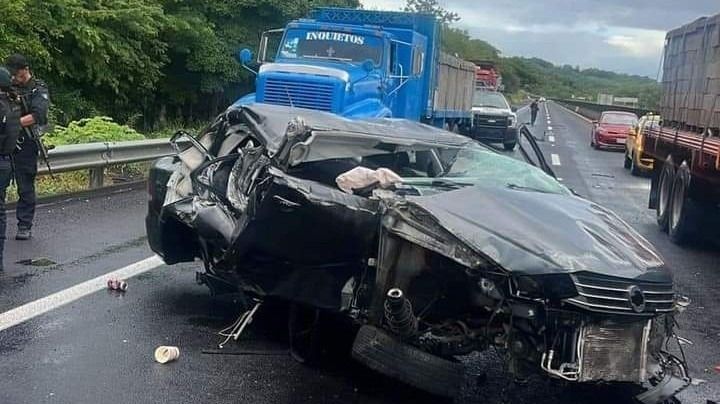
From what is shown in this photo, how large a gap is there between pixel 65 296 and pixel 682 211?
8.23 m

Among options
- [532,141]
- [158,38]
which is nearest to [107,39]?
[158,38]

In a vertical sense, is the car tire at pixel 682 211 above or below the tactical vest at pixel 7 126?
below

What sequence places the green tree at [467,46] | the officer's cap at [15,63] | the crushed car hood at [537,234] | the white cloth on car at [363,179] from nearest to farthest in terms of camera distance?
1. the crushed car hood at [537,234]
2. the white cloth on car at [363,179]
3. the officer's cap at [15,63]
4. the green tree at [467,46]

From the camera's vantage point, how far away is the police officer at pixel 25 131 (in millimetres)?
8953

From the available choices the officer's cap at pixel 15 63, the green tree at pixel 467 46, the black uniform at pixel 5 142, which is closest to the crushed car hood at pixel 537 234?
the black uniform at pixel 5 142

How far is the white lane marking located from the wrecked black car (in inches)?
58.0

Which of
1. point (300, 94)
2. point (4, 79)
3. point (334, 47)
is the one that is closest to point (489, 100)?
point (334, 47)

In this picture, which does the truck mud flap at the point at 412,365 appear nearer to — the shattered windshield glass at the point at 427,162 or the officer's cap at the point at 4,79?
the shattered windshield glass at the point at 427,162

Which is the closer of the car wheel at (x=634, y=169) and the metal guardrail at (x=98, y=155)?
the metal guardrail at (x=98, y=155)

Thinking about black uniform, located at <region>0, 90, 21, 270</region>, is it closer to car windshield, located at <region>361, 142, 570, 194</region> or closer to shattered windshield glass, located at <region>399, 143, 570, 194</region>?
car windshield, located at <region>361, 142, 570, 194</region>

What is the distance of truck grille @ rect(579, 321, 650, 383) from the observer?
14.9 ft

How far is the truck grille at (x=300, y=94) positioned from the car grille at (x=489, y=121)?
1639cm

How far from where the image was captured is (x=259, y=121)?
6707 millimetres

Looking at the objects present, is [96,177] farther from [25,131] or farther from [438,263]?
[438,263]
